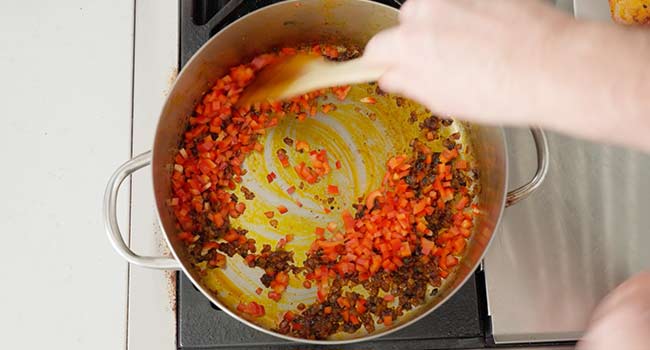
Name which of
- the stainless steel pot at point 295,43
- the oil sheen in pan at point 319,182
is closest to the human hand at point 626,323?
the stainless steel pot at point 295,43

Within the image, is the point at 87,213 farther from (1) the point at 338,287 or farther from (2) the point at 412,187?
(2) the point at 412,187

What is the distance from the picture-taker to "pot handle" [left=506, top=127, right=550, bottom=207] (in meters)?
1.04

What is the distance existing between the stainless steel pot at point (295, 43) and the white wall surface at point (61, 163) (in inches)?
3.8

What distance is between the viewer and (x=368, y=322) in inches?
45.1

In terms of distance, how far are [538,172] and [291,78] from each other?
1.57 ft

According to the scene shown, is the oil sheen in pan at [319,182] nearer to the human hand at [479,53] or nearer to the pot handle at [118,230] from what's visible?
the pot handle at [118,230]

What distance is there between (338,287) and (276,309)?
0.12 metres

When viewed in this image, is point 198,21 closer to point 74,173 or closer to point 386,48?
point 74,173

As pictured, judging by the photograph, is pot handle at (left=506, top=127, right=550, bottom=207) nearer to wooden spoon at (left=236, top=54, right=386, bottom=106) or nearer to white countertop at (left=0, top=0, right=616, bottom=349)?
wooden spoon at (left=236, top=54, right=386, bottom=106)

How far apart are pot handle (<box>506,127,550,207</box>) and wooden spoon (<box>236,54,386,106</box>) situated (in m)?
0.35

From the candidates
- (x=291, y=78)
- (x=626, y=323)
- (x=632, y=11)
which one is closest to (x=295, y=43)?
(x=291, y=78)

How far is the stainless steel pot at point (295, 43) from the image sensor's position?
108 centimetres

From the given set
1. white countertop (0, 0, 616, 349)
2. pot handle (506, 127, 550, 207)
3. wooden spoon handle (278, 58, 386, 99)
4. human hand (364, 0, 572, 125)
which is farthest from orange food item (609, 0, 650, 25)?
white countertop (0, 0, 616, 349)

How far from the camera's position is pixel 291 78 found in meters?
1.22
